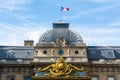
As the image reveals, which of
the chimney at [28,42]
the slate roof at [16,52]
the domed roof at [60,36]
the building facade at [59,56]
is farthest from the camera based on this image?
the chimney at [28,42]

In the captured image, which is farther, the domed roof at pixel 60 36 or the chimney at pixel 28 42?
the chimney at pixel 28 42

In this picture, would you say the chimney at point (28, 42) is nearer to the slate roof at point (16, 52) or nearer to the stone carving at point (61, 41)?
the slate roof at point (16, 52)

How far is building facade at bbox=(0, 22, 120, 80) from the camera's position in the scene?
96375 mm

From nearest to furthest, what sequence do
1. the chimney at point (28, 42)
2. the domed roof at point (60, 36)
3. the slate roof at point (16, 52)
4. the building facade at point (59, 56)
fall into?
the building facade at point (59, 56) → the domed roof at point (60, 36) → the slate roof at point (16, 52) → the chimney at point (28, 42)

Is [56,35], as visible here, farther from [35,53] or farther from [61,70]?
[61,70]

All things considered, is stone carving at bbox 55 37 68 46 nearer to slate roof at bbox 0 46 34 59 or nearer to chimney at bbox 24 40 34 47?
slate roof at bbox 0 46 34 59

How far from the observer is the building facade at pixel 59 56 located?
9638 cm

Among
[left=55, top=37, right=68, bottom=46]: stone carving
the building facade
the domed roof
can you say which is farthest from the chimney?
[left=55, top=37, right=68, bottom=46]: stone carving

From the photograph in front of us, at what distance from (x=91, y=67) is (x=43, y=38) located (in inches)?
480

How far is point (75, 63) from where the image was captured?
95062 millimetres

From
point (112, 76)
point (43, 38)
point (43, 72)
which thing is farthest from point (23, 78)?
point (43, 72)

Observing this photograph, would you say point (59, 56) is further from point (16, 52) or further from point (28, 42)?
point (28, 42)

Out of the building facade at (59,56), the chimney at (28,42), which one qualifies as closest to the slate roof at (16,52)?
the building facade at (59,56)

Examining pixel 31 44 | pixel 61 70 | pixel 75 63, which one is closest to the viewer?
pixel 61 70
